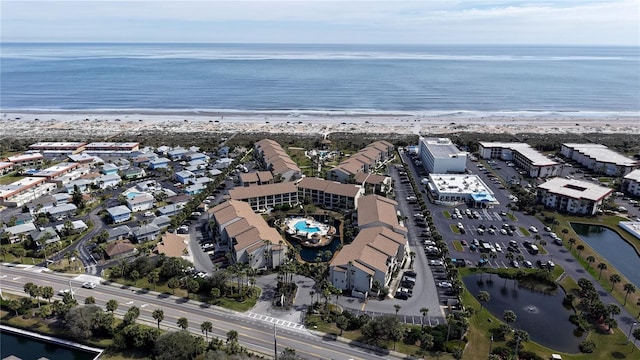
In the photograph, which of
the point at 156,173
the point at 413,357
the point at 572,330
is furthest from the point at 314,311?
the point at 156,173

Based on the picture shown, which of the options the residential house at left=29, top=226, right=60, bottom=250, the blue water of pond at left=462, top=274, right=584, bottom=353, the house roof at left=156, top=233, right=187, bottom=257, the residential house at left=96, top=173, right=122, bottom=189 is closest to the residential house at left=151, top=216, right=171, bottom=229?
the house roof at left=156, top=233, right=187, bottom=257

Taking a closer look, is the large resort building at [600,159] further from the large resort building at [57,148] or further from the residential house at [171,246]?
the large resort building at [57,148]

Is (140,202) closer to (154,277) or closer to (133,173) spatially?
(133,173)

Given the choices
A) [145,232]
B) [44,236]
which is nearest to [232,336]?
[145,232]

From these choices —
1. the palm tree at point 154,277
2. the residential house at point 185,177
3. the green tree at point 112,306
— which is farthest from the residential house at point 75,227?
the green tree at point 112,306

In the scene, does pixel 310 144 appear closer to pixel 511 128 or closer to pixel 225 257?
pixel 225 257

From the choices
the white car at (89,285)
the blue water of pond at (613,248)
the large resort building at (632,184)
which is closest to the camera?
the white car at (89,285)

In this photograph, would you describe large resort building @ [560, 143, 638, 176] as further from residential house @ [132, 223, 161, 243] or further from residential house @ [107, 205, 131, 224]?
residential house @ [107, 205, 131, 224]
